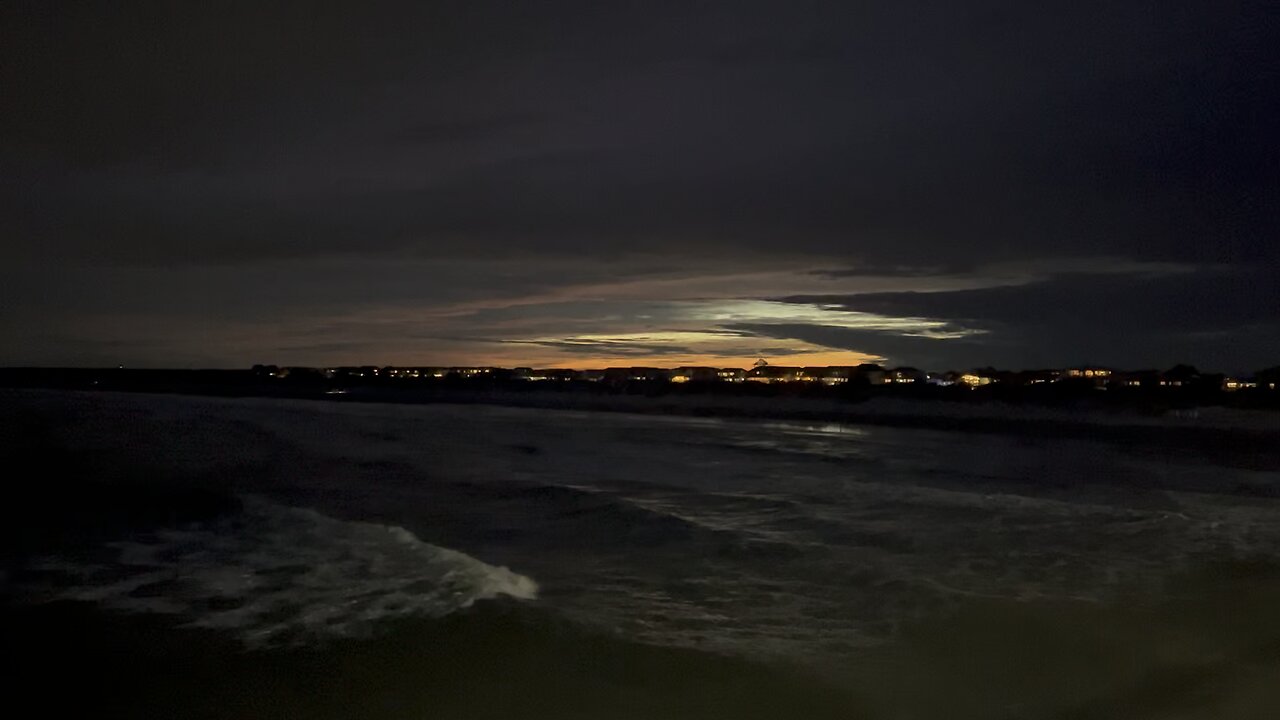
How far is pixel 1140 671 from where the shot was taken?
8.71 metres

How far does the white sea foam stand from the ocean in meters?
0.06

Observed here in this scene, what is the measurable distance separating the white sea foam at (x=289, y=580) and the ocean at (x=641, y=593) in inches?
2.5

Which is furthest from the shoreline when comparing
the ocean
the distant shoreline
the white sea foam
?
the white sea foam

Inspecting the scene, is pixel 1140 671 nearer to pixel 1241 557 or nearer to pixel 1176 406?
pixel 1241 557

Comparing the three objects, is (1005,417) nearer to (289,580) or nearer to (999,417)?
(999,417)

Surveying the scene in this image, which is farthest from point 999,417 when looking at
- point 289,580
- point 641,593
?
point 289,580

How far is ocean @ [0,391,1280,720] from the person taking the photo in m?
8.23

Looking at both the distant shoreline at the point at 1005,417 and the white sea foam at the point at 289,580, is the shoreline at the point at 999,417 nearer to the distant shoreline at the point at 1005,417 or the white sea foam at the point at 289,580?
the distant shoreline at the point at 1005,417

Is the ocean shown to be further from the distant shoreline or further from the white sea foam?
the distant shoreline

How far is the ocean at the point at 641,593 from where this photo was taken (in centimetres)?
823

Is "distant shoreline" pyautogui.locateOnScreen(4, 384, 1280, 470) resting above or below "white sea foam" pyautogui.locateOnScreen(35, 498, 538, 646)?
above

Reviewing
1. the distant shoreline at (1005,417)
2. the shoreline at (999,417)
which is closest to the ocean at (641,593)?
the distant shoreline at (1005,417)

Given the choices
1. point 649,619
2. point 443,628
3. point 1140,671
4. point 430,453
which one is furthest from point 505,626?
point 430,453

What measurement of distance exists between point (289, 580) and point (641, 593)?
441cm
